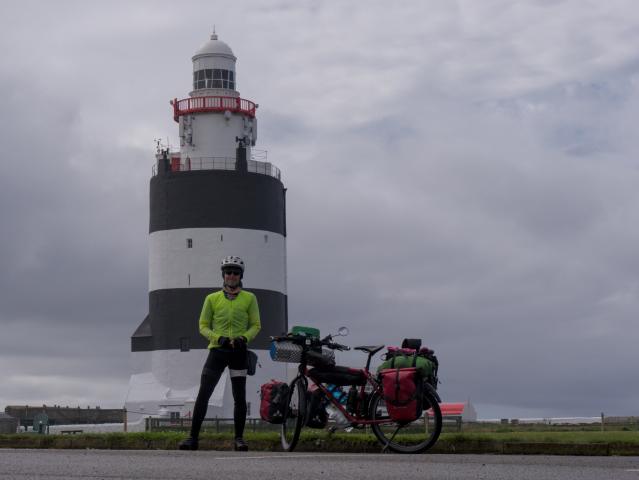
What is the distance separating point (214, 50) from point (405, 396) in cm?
3392

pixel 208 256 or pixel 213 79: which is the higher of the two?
pixel 213 79

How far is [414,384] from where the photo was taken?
11.4 metres

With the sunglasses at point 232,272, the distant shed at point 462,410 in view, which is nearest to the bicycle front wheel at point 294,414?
the sunglasses at point 232,272

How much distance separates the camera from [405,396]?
1134 centimetres

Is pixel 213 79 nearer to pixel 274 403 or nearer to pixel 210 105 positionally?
pixel 210 105

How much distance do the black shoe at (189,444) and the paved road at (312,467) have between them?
2.28 metres

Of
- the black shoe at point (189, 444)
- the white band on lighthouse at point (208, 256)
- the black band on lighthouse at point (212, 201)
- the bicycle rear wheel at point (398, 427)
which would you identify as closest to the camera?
the bicycle rear wheel at point (398, 427)

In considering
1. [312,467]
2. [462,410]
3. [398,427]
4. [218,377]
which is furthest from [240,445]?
[462,410]

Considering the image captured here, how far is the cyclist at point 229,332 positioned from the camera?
1302 centimetres

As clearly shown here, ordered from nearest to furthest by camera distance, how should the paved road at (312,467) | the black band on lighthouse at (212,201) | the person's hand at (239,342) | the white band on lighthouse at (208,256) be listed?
the paved road at (312,467), the person's hand at (239,342), the white band on lighthouse at (208,256), the black band on lighthouse at (212,201)

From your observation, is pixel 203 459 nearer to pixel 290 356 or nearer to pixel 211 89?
pixel 290 356

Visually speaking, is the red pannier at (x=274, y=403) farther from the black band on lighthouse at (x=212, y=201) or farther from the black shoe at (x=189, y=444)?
the black band on lighthouse at (x=212, y=201)

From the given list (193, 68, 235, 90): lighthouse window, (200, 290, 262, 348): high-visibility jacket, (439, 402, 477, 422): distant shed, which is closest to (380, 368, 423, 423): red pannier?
(200, 290, 262, 348): high-visibility jacket

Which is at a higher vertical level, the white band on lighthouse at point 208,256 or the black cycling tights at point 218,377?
the white band on lighthouse at point 208,256
